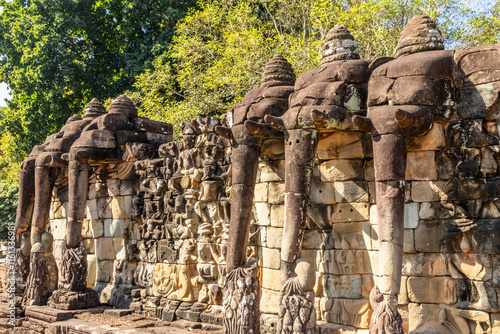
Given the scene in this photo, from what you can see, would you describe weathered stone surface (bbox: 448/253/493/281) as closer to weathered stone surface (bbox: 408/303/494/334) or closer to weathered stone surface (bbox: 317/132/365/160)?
weathered stone surface (bbox: 408/303/494/334)

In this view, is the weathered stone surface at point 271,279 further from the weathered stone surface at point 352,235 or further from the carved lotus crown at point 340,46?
the carved lotus crown at point 340,46

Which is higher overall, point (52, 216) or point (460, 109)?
point (460, 109)

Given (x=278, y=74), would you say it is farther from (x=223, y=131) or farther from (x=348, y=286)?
(x=348, y=286)

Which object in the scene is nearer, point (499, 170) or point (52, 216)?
point (499, 170)

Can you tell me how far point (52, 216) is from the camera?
12195 millimetres

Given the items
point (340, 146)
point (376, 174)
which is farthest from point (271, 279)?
point (376, 174)

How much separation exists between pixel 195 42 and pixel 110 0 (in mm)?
5525

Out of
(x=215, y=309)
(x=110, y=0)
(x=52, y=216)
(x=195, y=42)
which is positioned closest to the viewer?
(x=215, y=309)

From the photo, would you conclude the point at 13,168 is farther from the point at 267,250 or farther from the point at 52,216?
the point at 267,250

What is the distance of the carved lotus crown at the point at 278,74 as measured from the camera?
7277mm

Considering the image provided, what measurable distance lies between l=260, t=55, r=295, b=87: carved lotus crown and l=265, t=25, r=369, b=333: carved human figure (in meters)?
1.00

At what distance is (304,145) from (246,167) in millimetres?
1016

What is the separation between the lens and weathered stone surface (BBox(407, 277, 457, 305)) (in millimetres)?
5473

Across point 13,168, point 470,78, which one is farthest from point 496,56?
point 13,168
